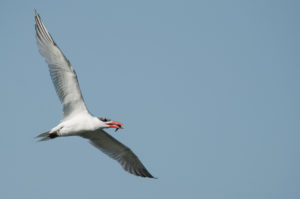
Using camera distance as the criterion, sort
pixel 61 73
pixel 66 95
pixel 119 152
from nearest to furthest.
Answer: pixel 61 73
pixel 66 95
pixel 119 152

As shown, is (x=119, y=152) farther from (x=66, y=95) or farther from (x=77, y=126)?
(x=66, y=95)

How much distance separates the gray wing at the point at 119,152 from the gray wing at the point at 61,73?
6.45 ft

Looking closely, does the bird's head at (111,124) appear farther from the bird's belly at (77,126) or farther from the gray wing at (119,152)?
the gray wing at (119,152)

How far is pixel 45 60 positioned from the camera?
13.8 metres

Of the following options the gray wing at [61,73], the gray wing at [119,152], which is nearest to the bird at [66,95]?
the gray wing at [61,73]

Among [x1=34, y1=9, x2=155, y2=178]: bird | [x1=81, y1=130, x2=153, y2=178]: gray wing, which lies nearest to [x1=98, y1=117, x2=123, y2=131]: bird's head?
[x1=34, y1=9, x2=155, y2=178]: bird

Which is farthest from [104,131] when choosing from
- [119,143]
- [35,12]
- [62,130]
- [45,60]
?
[35,12]

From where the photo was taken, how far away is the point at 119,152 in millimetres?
16406

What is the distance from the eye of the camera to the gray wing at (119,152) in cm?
1588

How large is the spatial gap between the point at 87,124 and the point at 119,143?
2.36 metres

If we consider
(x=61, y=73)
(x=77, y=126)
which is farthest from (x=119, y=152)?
(x=61, y=73)

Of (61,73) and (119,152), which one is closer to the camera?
(61,73)

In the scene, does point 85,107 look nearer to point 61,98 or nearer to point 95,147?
point 61,98

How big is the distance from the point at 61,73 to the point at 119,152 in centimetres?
411
